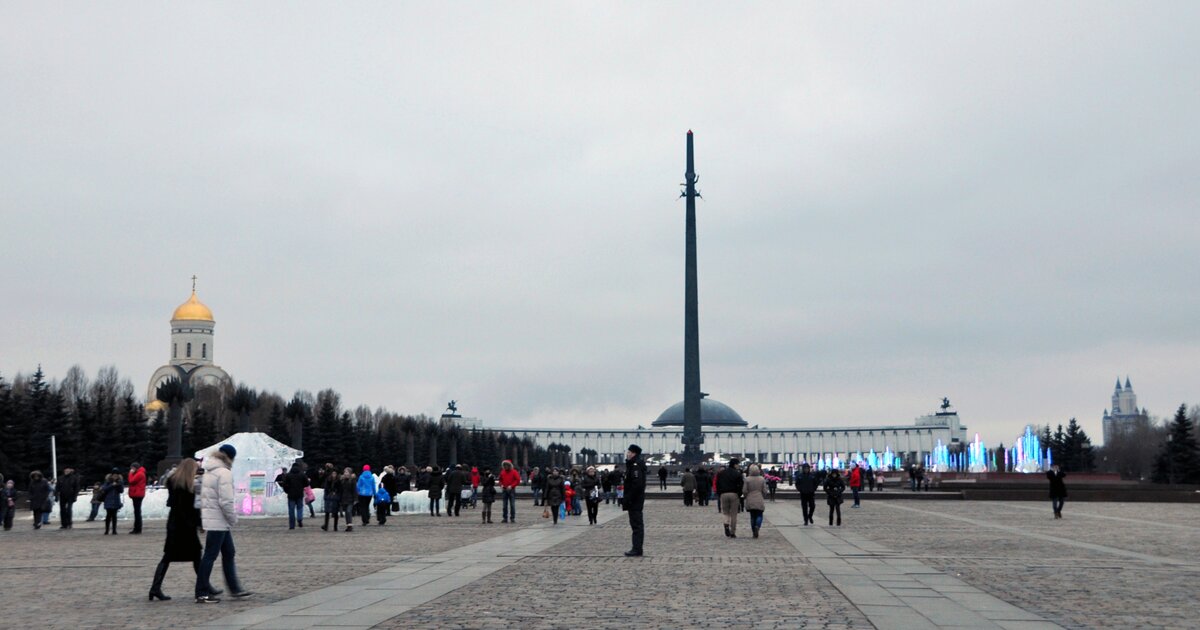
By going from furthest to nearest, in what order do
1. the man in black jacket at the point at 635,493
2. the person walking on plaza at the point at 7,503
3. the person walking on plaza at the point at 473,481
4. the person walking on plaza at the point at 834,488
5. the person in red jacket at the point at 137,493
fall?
the person walking on plaza at the point at 473,481 < the person walking on plaza at the point at 7,503 < the person walking on plaza at the point at 834,488 < the person in red jacket at the point at 137,493 < the man in black jacket at the point at 635,493

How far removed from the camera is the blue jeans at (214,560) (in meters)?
13.5

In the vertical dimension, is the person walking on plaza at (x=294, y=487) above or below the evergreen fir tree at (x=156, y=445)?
below

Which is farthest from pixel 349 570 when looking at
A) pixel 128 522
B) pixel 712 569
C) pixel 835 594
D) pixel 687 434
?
pixel 687 434

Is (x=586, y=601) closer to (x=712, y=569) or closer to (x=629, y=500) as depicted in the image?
(x=712, y=569)

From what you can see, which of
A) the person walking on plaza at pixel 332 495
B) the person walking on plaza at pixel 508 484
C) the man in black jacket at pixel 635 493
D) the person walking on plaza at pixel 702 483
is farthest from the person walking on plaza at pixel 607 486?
the man in black jacket at pixel 635 493

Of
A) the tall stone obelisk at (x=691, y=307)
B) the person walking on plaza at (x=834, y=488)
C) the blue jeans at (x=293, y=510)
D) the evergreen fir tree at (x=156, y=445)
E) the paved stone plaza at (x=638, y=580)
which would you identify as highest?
the tall stone obelisk at (x=691, y=307)

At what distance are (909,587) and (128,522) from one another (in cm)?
2929

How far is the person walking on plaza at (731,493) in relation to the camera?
26.0m

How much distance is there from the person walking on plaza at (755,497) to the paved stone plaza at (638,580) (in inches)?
20.5

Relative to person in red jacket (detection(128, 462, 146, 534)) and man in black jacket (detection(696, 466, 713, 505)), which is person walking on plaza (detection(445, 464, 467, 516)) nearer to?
person in red jacket (detection(128, 462, 146, 534))

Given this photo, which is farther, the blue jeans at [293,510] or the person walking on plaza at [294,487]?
the blue jeans at [293,510]

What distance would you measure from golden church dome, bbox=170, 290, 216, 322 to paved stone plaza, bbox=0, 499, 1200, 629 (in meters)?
125

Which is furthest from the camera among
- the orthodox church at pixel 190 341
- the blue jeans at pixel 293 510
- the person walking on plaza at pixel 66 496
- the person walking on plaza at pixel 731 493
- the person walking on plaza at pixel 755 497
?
the orthodox church at pixel 190 341

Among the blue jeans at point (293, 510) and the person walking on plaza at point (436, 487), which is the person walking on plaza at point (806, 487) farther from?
the person walking on plaza at point (436, 487)
